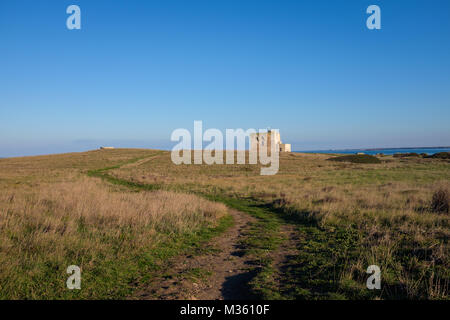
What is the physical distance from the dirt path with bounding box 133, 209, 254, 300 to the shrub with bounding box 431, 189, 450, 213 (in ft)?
33.5

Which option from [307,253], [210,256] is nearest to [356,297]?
[307,253]

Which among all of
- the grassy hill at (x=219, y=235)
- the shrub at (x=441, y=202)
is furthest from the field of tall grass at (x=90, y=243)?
the shrub at (x=441, y=202)

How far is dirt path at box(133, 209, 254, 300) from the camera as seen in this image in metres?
5.30

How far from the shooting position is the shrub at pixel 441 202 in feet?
38.5

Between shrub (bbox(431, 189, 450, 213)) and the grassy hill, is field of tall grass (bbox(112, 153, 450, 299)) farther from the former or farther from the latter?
shrub (bbox(431, 189, 450, 213))

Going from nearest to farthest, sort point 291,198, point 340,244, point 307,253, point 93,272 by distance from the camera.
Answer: point 93,272 → point 307,253 → point 340,244 → point 291,198

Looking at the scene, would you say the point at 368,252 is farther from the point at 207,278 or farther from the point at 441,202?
the point at 441,202

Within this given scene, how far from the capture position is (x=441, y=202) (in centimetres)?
1220

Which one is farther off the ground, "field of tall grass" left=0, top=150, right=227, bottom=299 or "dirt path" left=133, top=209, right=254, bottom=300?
"field of tall grass" left=0, top=150, right=227, bottom=299

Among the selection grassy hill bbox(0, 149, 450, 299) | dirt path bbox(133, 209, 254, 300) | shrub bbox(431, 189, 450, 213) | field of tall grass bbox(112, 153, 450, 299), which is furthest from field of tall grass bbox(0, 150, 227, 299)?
shrub bbox(431, 189, 450, 213)

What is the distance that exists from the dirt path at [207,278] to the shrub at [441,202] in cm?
1022

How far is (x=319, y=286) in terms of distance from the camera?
5.53 meters
